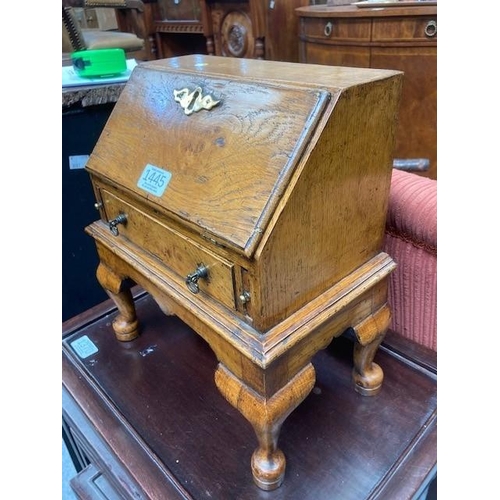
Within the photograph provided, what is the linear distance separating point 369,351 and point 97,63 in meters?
1.12

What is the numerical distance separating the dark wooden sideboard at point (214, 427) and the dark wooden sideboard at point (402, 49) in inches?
39.4

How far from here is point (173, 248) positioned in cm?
76

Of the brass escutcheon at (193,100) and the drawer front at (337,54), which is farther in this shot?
the drawer front at (337,54)

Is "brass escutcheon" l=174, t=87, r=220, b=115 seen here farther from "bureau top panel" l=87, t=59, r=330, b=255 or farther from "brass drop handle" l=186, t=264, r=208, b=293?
"brass drop handle" l=186, t=264, r=208, b=293

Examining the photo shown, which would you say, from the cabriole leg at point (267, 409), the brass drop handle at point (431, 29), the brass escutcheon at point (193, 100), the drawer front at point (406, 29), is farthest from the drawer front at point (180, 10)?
the cabriole leg at point (267, 409)

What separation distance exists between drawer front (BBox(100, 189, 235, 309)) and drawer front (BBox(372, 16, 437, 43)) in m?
1.39

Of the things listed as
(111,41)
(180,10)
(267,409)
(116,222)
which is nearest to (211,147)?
(116,222)

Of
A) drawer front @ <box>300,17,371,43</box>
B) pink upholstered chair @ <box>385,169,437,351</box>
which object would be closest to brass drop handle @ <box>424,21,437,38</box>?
drawer front @ <box>300,17,371,43</box>

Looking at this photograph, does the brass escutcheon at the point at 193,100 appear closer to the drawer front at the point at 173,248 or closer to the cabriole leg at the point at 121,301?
the drawer front at the point at 173,248

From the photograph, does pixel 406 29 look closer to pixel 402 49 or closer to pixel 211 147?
pixel 402 49

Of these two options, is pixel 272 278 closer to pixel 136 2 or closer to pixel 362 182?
pixel 362 182

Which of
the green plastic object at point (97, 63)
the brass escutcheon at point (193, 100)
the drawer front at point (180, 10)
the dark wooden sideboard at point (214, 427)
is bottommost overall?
the dark wooden sideboard at point (214, 427)

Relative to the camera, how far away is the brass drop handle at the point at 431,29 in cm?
165

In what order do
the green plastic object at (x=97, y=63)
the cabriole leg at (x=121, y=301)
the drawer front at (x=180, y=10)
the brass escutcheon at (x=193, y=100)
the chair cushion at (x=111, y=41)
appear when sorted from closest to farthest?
the brass escutcheon at (x=193, y=100) → the cabriole leg at (x=121, y=301) → the green plastic object at (x=97, y=63) → the chair cushion at (x=111, y=41) → the drawer front at (x=180, y=10)
